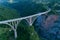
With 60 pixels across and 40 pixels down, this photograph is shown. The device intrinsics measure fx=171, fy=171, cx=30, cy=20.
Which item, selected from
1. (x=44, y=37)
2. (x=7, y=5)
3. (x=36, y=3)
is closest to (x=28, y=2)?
(x=36, y=3)

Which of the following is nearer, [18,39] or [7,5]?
[18,39]

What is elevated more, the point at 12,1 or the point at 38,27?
the point at 12,1

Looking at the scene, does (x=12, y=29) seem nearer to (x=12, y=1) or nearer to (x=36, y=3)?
(x=36, y=3)

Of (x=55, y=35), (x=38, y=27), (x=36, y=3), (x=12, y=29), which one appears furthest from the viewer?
(x=36, y=3)

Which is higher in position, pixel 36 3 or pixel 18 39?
pixel 36 3

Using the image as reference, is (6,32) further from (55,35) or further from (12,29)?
(55,35)

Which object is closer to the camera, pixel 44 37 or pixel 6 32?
pixel 6 32

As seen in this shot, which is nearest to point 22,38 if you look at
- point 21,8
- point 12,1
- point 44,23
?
point 44,23

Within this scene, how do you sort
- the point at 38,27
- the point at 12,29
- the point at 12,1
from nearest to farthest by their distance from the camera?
the point at 12,29
the point at 38,27
the point at 12,1

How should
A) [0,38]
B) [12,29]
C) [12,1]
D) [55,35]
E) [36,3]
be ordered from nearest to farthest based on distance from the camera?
1. [0,38]
2. [12,29]
3. [55,35]
4. [36,3]
5. [12,1]
